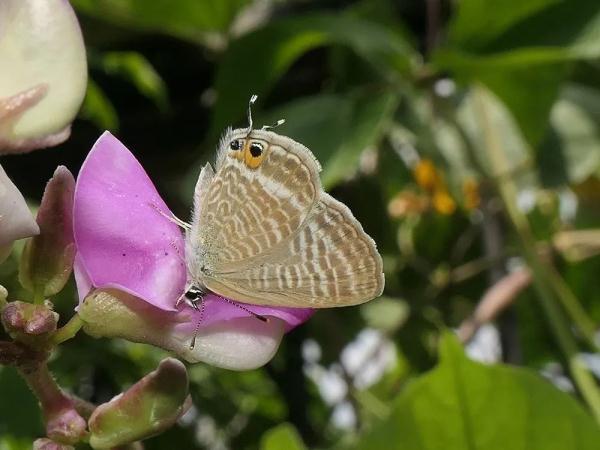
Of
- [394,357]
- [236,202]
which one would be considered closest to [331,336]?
[394,357]

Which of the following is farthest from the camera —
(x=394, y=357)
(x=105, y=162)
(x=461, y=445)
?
(x=394, y=357)

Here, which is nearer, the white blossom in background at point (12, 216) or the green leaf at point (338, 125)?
the white blossom in background at point (12, 216)

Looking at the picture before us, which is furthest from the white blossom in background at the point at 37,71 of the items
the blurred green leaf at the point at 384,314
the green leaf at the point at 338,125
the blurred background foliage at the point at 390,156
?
the blurred green leaf at the point at 384,314

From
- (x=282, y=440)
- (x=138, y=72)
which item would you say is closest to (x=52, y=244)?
(x=282, y=440)

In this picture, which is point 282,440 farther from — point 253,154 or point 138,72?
point 138,72

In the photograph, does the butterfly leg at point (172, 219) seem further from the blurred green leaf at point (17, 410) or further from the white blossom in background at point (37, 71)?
the blurred green leaf at point (17, 410)

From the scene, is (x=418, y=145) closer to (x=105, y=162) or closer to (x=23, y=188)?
(x=23, y=188)
